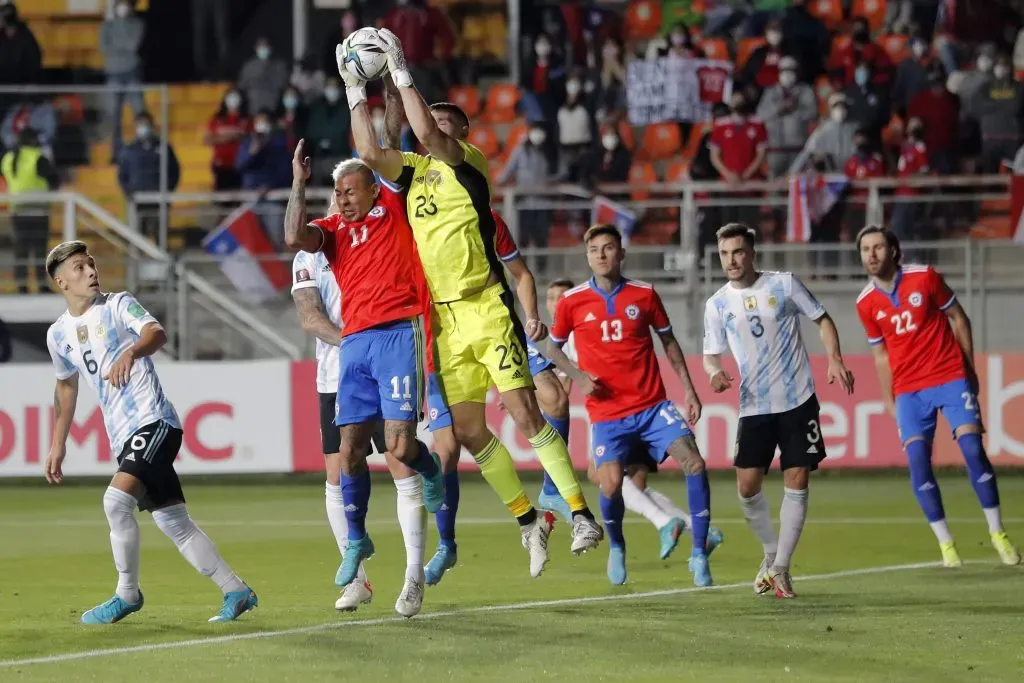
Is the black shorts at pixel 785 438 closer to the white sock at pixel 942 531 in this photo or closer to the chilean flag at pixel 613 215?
the white sock at pixel 942 531

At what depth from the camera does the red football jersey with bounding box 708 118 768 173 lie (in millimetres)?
19938

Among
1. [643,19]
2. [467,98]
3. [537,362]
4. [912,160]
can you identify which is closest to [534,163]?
[467,98]

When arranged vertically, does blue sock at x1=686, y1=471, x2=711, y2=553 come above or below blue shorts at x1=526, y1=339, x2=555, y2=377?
below

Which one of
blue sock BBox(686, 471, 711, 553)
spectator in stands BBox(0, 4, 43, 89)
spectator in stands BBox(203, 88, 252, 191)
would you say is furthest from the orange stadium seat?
blue sock BBox(686, 471, 711, 553)

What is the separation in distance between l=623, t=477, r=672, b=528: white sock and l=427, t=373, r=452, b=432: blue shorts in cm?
232

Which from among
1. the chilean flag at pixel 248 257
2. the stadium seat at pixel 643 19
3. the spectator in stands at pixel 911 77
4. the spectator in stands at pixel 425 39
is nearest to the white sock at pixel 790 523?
the chilean flag at pixel 248 257

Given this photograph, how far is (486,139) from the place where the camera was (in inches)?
880

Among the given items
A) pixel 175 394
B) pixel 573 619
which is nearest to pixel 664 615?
pixel 573 619

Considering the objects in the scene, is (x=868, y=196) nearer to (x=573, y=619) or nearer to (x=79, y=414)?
Answer: (x=79, y=414)

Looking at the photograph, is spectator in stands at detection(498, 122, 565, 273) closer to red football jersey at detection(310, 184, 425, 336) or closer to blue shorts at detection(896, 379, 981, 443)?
blue shorts at detection(896, 379, 981, 443)

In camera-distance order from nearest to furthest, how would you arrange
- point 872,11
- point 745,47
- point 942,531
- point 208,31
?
point 942,531, point 745,47, point 872,11, point 208,31

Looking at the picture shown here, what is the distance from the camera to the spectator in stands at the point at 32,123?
64.6 ft

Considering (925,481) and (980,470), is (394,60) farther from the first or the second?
(980,470)

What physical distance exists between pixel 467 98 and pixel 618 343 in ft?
42.3
